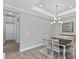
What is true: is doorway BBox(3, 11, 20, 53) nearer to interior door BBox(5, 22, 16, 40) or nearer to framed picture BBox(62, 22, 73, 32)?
interior door BBox(5, 22, 16, 40)

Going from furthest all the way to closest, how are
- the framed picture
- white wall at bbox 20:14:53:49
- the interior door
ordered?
the framed picture
white wall at bbox 20:14:53:49
the interior door

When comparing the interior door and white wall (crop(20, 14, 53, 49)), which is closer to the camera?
the interior door

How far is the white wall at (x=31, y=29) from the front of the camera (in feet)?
18.2

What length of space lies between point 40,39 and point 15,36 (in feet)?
7.57

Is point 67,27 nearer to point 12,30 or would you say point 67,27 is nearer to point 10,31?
point 12,30

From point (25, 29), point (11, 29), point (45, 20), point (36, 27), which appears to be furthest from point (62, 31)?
point (11, 29)

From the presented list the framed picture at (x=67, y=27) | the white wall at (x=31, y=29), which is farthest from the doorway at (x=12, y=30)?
the framed picture at (x=67, y=27)

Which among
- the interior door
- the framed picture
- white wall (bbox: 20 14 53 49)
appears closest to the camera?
the interior door

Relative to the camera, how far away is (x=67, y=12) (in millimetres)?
5969

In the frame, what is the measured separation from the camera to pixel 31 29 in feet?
20.4

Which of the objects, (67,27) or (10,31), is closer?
(10,31)

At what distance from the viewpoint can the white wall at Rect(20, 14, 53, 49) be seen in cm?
555

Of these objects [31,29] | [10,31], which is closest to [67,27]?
[31,29]

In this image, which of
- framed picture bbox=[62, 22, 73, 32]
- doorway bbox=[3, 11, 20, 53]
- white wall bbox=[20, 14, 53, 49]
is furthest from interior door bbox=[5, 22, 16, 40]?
framed picture bbox=[62, 22, 73, 32]
